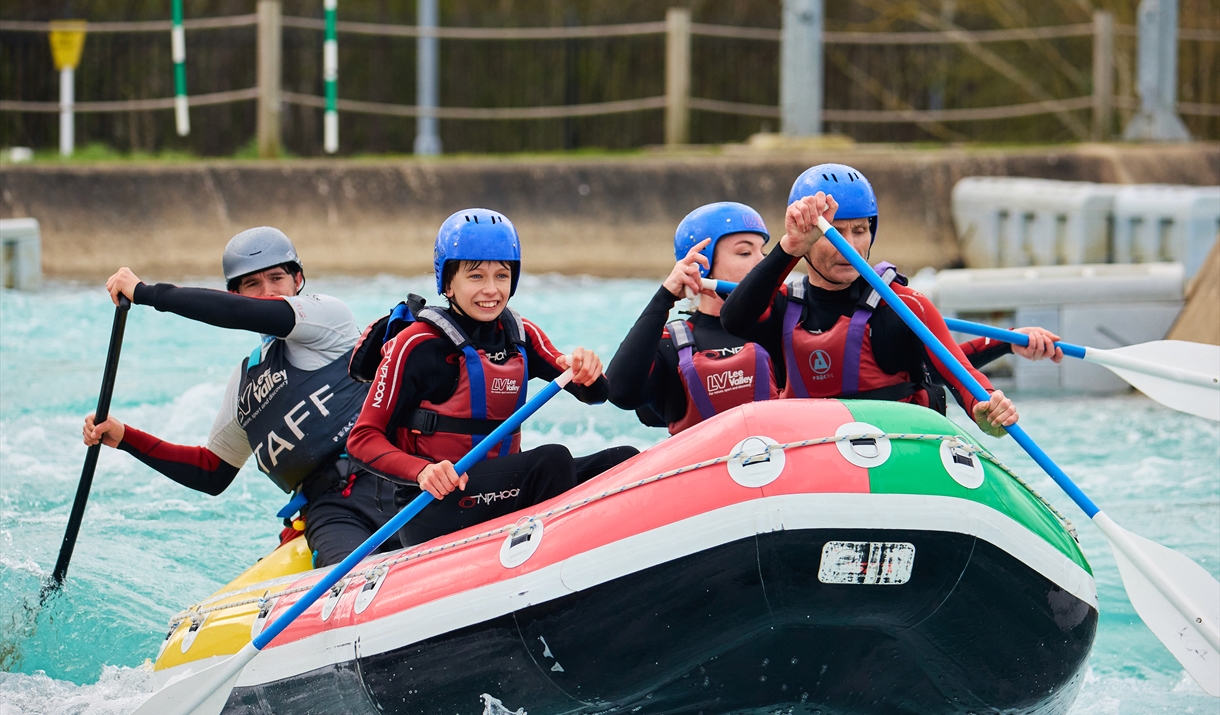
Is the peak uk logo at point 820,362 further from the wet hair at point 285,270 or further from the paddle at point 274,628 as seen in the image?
the wet hair at point 285,270

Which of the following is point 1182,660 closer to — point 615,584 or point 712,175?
point 615,584

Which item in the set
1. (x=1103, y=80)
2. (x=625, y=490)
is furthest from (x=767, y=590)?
(x=1103, y=80)

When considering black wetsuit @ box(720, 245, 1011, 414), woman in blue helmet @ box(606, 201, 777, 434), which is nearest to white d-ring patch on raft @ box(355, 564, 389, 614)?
woman in blue helmet @ box(606, 201, 777, 434)

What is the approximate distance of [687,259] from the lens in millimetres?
3273

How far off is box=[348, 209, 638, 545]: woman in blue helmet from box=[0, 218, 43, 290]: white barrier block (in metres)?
6.42

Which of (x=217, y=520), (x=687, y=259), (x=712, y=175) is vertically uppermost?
(x=712, y=175)

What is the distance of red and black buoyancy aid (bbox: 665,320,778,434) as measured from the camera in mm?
3451

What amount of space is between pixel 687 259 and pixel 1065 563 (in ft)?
3.52

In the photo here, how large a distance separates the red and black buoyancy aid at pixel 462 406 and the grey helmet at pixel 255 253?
81 cm

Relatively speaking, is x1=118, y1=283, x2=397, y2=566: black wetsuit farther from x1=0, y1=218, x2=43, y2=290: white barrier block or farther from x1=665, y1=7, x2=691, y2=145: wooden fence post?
x1=665, y1=7, x2=691, y2=145: wooden fence post

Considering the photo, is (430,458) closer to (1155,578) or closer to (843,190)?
(843,190)

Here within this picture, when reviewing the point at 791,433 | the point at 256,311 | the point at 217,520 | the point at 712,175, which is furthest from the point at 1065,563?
the point at 712,175

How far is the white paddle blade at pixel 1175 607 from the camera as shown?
3.04 meters

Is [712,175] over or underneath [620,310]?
over
